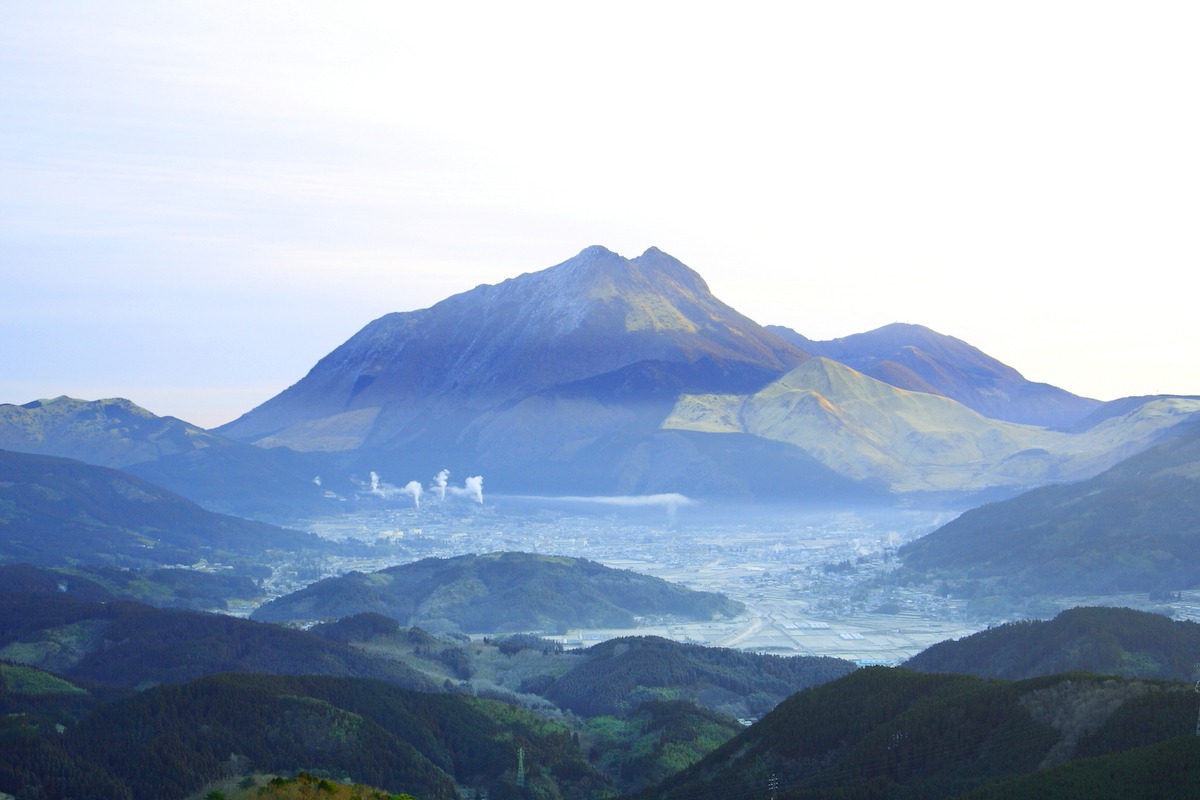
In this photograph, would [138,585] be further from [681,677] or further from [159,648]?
[681,677]

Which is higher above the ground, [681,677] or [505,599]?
[505,599]

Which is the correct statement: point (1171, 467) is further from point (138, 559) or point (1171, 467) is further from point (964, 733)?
point (138, 559)

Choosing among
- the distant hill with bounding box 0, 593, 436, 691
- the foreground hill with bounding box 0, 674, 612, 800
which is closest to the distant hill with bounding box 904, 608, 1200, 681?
the foreground hill with bounding box 0, 674, 612, 800

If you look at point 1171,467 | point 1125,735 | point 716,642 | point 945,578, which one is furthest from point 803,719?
point 1171,467

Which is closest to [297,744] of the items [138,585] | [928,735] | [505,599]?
[928,735]

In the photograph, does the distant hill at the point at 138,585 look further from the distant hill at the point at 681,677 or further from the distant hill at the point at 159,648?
the distant hill at the point at 681,677

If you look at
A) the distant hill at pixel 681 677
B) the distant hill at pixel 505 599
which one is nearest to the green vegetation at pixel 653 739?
the distant hill at pixel 681 677
